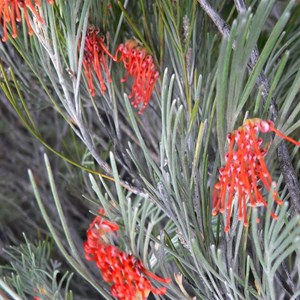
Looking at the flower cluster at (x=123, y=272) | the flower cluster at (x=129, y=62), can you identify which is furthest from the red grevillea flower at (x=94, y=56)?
the flower cluster at (x=123, y=272)

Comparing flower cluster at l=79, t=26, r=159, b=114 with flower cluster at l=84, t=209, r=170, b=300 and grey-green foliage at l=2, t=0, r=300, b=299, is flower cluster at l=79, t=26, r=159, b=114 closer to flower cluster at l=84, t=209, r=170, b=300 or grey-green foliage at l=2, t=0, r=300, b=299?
grey-green foliage at l=2, t=0, r=300, b=299

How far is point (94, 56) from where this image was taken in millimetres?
380

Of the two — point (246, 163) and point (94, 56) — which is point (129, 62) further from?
point (246, 163)

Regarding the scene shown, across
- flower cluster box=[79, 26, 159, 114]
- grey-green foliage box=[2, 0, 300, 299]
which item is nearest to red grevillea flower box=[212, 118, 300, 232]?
grey-green foliage box=[2, 0, 300, 299]

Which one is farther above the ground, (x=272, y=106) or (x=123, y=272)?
(x=272, y=106)

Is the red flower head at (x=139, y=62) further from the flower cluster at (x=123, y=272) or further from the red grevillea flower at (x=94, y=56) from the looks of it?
the flower cluster at (x=123, y=272)

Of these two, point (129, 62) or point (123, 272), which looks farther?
point (129, 62)

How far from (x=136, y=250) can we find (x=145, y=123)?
0.86ft

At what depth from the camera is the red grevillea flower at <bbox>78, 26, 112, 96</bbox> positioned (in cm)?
38

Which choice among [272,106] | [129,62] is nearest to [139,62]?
[129,62]

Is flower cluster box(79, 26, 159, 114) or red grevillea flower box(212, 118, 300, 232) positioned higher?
red grevillea flower box(212, 118, 300, 232)

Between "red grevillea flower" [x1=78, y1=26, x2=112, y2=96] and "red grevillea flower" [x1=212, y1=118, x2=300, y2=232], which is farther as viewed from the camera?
"red grevillea flower" [x1=78, y1=26, x2=112, y2=96]

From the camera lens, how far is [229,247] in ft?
1.02

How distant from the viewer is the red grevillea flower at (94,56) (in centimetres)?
38
